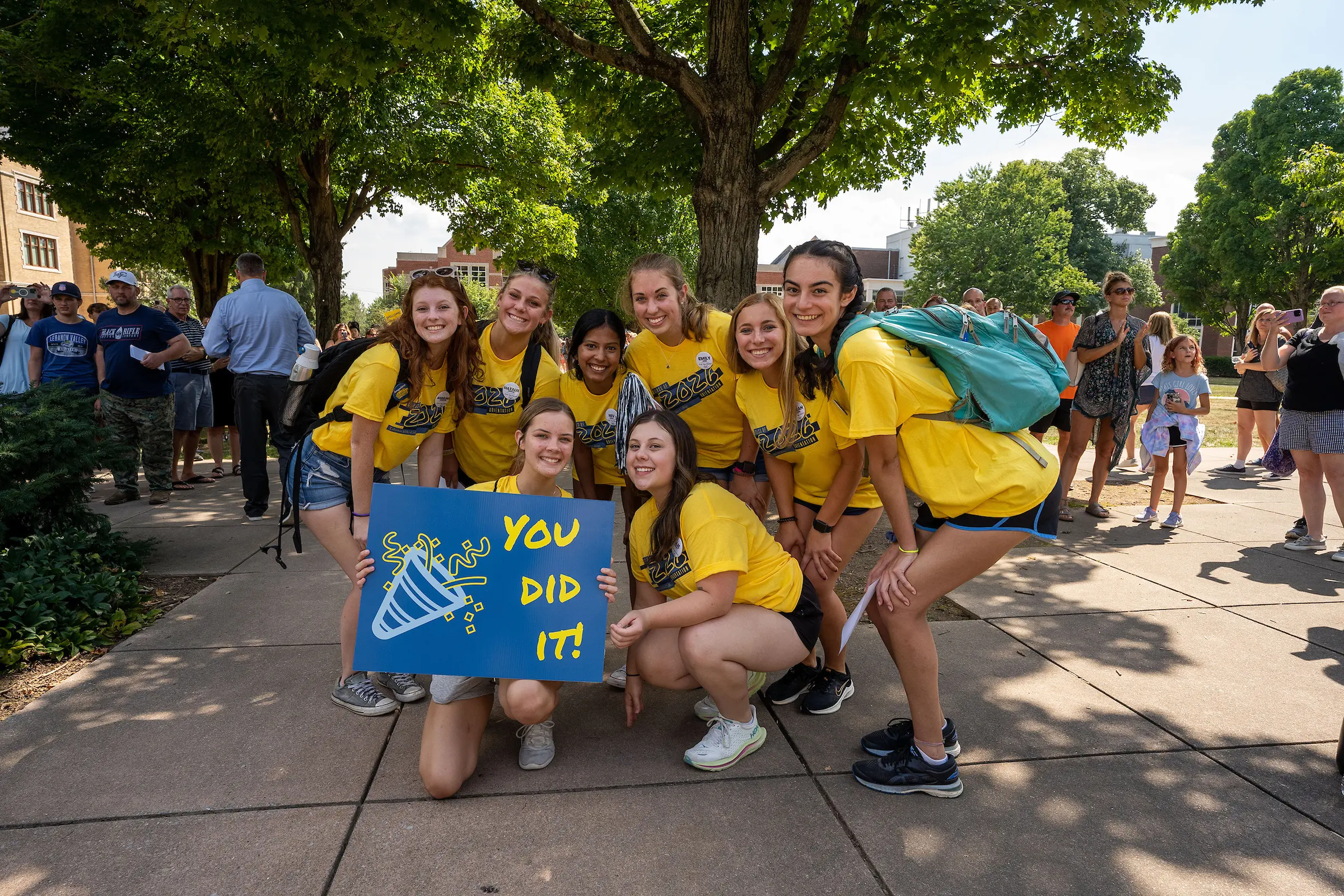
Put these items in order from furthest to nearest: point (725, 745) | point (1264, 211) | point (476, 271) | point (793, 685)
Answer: point (476, 271)
point (1264, 211)
point (793, 685)
point (725, 745)

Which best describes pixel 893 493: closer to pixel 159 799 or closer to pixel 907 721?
pixel 907 721

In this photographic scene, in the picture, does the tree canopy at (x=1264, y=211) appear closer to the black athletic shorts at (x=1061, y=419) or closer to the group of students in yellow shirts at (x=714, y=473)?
the black athletic shorts at (x=1061, y=419)

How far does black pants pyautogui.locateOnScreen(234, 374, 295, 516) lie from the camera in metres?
6.65

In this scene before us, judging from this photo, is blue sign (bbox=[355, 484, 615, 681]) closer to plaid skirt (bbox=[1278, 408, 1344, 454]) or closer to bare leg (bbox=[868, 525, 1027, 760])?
bare leg (bbox=[868, 525, 1027, 760])

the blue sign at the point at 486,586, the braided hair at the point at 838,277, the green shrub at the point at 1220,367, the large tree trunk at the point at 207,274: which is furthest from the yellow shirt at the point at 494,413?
the green shrub at the point at 1220,367

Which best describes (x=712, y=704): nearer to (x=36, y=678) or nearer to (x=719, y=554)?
(x=719, y=554)

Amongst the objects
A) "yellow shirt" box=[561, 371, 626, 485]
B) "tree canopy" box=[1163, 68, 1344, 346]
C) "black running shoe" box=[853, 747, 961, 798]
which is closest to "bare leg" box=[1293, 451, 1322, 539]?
"black running shoe" box=[853, 747, 961, 798]

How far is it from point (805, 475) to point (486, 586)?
4.56 feet

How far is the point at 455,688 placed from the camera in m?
2.77

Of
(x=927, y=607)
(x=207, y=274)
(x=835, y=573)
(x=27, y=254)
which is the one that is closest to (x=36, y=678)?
(x=835, y=573)

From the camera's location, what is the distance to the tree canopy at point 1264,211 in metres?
33.5

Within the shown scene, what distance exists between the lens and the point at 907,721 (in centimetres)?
298

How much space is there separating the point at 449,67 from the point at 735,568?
10077mm

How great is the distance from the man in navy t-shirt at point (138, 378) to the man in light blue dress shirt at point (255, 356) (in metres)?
0.80
